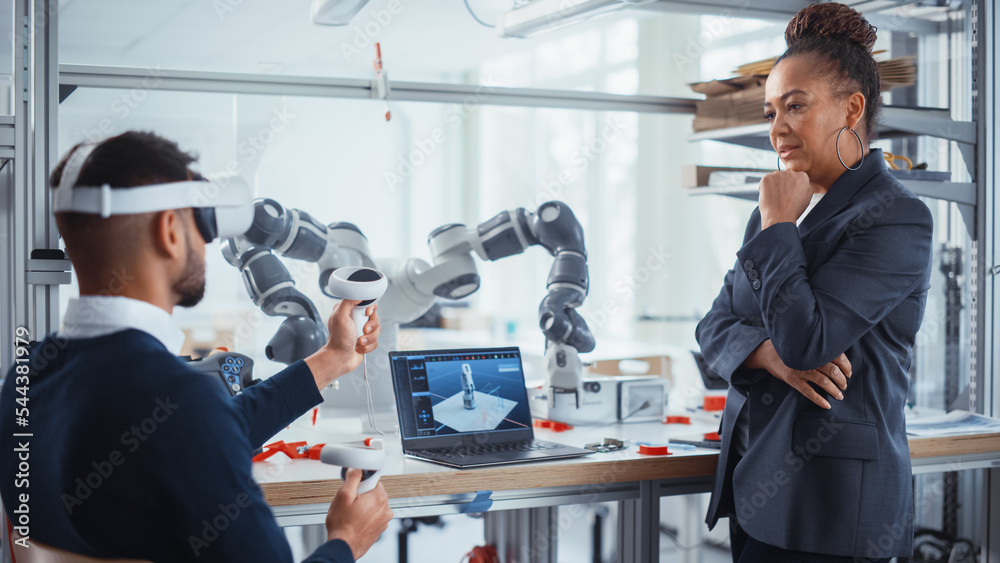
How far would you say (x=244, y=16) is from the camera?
226 inches

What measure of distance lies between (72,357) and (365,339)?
679mm

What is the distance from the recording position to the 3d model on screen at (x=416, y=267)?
2096mm

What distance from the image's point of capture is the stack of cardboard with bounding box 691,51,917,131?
248cm

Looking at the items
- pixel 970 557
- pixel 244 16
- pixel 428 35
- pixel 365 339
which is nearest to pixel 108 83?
pixel 365 339

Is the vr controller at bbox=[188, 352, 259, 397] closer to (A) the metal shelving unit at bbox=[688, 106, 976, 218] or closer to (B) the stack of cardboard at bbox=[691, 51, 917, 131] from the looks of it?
(A) the metal shelving unit at bbox=[688, 106, 976, 218]

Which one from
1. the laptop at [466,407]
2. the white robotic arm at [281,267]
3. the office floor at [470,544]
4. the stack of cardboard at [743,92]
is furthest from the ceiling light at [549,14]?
the office floor at [470,544]

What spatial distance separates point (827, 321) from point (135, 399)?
112 cm

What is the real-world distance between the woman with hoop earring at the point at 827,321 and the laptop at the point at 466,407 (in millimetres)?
488

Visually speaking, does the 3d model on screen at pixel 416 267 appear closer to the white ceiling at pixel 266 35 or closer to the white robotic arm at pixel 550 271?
the white robotic arm at pixel 550 271

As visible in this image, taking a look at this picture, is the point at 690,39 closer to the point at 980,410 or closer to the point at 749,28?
the point at 749,28

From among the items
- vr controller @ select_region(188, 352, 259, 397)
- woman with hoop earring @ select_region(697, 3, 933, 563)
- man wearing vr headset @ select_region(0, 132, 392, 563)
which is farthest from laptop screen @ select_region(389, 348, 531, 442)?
man wearing vr headset @ select_region(0, 132, 392, 563)

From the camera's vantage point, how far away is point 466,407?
2029 millimetres

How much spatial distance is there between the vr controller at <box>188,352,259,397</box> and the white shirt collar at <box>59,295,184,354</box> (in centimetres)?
80

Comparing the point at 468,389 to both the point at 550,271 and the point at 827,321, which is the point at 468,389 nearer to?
the point at 550,271
